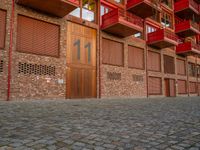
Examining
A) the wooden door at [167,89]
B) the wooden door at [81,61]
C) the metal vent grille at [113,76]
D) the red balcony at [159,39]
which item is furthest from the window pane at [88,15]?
the wooden door at [167,89]

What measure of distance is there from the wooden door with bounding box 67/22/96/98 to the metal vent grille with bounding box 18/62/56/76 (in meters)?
1.60

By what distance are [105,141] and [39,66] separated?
10.9 metres

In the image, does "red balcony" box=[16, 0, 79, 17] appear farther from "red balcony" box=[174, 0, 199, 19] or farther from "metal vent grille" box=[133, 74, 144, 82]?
"red balcony" box=[174, 0, 199, 19]

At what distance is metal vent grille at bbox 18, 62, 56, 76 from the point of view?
12.5m

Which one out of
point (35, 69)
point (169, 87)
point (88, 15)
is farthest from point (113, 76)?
point (169, 87)

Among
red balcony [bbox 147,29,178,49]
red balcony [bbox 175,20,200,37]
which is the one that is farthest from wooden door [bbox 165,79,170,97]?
red balcony [bbox 175,20,200,37]

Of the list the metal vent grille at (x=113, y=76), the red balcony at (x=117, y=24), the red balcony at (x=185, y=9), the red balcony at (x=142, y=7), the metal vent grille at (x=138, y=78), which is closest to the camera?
the red balcony at (x=117, y=24)

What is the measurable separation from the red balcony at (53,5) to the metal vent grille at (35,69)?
3.92 m

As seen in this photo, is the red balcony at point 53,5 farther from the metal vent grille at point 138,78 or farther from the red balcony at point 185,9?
the red balcony at point 185,9

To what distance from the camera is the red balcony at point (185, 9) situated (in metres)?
25.7

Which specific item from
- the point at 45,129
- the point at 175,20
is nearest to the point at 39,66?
the point at 45,129

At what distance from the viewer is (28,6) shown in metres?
13.2

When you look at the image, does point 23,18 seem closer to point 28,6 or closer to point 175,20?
point 28,6

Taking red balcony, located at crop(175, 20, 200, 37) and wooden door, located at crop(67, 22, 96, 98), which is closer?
wooden door, located at crop(67, 22, 96, 98)
